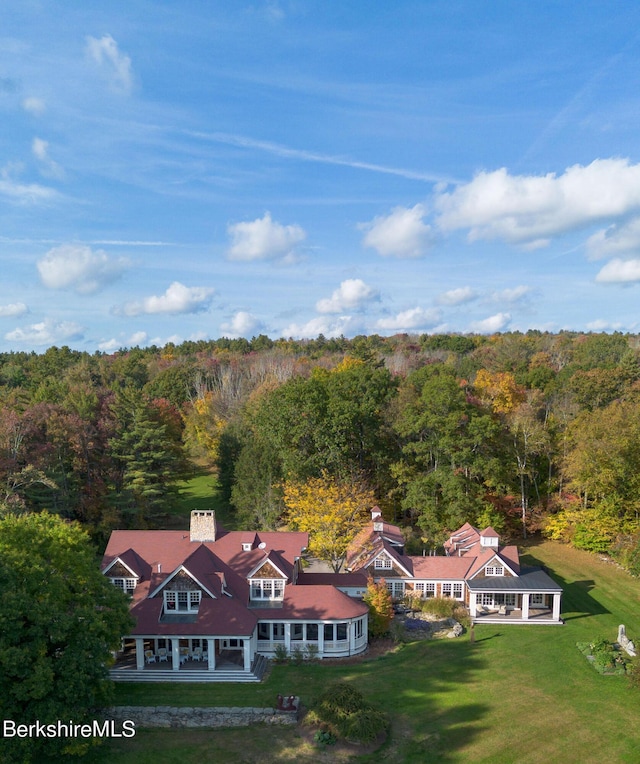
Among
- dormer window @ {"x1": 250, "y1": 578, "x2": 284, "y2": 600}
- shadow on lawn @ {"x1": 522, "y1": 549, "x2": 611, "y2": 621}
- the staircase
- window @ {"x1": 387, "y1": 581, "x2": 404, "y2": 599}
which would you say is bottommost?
shadow on lawn @ {"x1": 522, "y1": 549, "x2": 611, "y2": 621}

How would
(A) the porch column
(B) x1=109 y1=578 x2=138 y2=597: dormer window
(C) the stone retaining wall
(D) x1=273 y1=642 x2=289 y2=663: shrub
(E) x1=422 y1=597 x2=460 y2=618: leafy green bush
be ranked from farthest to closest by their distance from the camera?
(E) x1=422 y1=597 x2=460 y2=618: leafy green bush < (A) the porch column < (B) x1=109 y1=578 x2=138 y2=597: dormer window < (D) x1=273 y1=642 x2=289 y2=663: shrub < (C) the stone retaining wall

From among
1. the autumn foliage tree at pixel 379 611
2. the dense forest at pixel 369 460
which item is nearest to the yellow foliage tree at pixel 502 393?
the dense forest at pixel 369 460

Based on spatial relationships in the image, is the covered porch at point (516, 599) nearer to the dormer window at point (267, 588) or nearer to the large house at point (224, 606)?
the large house at point (224, 606)

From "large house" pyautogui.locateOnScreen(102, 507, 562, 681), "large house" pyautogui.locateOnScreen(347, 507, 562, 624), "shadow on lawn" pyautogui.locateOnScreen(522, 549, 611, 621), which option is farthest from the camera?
"shadow on lawn" pyautogui.locateOnScreen(522, 549, 611, 621)

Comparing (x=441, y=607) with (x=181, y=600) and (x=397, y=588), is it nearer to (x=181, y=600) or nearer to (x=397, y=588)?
(x=397, y=588)

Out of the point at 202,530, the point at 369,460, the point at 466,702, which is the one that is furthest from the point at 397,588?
the point at 369,460

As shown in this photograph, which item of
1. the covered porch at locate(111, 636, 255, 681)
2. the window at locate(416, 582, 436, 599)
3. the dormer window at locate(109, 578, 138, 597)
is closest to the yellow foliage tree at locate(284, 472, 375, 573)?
the window at locate(416, 582, 436, 599)

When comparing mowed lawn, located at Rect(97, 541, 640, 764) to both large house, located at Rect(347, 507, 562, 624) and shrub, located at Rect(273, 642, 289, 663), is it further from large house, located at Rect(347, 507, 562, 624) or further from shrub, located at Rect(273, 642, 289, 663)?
large house, located at Rect(347, 507, 562, 624)

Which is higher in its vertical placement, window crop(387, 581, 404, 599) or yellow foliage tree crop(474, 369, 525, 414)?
yellow foliage tree crop(474, 369, 525, 414)
